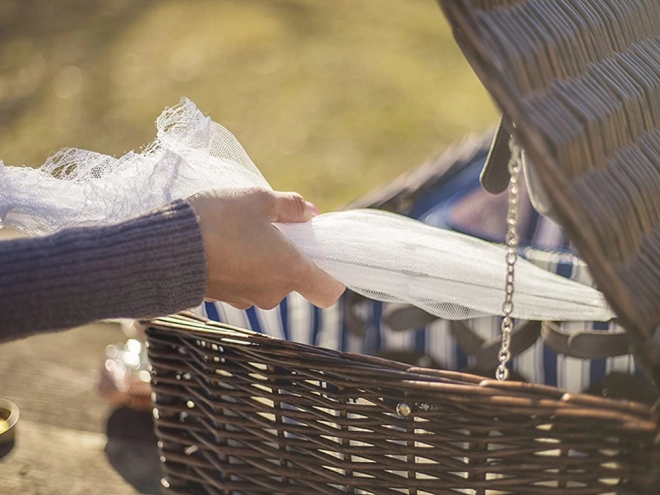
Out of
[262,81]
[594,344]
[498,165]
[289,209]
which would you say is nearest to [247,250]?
[289,209]

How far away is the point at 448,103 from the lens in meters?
3.30

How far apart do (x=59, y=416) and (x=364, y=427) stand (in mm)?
589

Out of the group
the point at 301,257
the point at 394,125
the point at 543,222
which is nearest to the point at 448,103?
the point at 394,125

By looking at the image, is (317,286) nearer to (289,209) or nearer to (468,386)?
(289,209)

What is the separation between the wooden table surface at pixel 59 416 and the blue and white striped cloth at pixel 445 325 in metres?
0.23

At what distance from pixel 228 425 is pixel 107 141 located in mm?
2456

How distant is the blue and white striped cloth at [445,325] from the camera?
1.09 m

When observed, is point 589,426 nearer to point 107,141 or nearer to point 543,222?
point 543,222

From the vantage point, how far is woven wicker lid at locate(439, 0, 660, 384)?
1.67ft

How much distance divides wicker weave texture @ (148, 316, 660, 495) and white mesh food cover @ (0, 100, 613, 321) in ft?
0.41

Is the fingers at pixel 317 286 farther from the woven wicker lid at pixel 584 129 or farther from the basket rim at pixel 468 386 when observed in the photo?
the woven wicker lid at pixel 584 129

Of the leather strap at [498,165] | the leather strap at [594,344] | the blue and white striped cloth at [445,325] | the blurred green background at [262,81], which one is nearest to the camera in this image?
the leather strap at [498,165]

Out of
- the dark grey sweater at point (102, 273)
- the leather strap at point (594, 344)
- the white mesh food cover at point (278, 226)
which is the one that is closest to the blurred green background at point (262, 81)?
the leather strap at point (594, 344)

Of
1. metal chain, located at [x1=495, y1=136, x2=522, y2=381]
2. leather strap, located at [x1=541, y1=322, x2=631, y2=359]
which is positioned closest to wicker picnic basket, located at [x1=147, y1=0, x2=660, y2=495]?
metal chain, located at [x1=495, y1=136, x2=522, y2=381]
